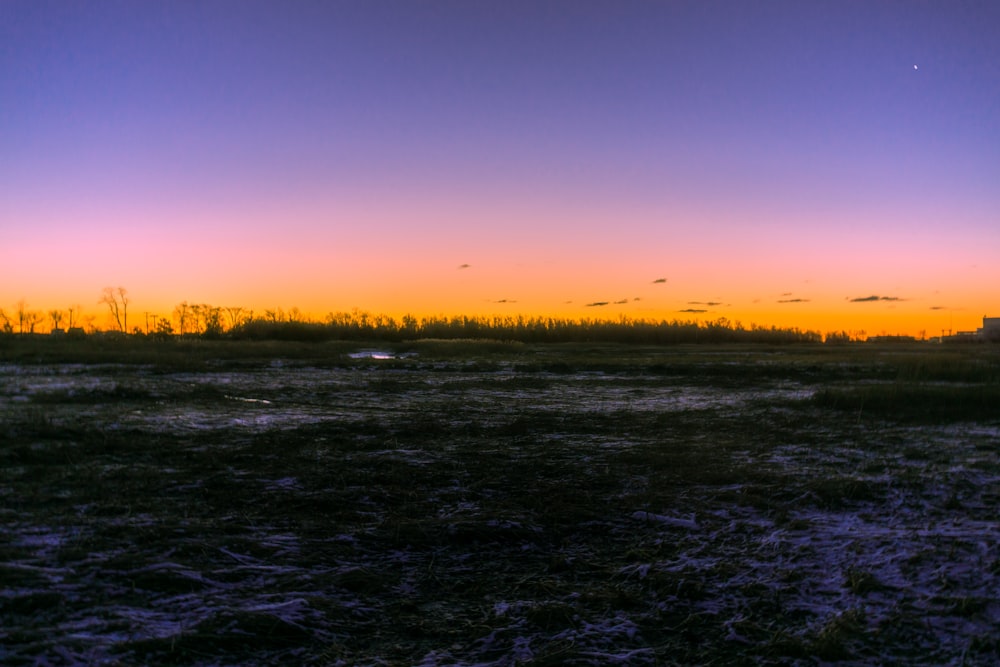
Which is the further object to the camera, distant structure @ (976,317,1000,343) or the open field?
distant structure @ (976,317,1000,343)

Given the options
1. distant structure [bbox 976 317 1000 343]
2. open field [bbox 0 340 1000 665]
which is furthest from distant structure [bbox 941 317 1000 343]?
open field [bbox 0 340 1000 665]

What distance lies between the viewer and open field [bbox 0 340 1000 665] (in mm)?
3473

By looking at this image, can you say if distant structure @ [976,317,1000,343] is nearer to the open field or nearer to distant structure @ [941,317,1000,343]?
distant structure @ [941,317,1000,343]

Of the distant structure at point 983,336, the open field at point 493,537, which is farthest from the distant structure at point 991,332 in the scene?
the open field at point 493,537

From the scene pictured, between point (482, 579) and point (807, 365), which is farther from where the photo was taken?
point (807, 365)

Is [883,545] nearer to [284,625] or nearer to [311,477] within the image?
[284,625]

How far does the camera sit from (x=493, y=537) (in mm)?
5172

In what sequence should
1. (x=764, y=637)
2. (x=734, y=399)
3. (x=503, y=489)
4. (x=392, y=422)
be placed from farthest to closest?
(x=734, y=399) → (x=392, y=422) → (x=503, y=489) → (x=764, y=637)

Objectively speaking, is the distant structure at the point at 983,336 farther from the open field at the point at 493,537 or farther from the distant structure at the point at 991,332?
the open field at the point at 493,537

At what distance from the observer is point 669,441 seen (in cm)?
934

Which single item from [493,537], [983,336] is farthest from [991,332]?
[493,537]

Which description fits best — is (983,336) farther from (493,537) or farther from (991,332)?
(493,537)

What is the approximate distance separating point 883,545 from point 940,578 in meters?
0.64

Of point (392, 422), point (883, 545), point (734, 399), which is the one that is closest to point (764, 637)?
point (883, 545)
